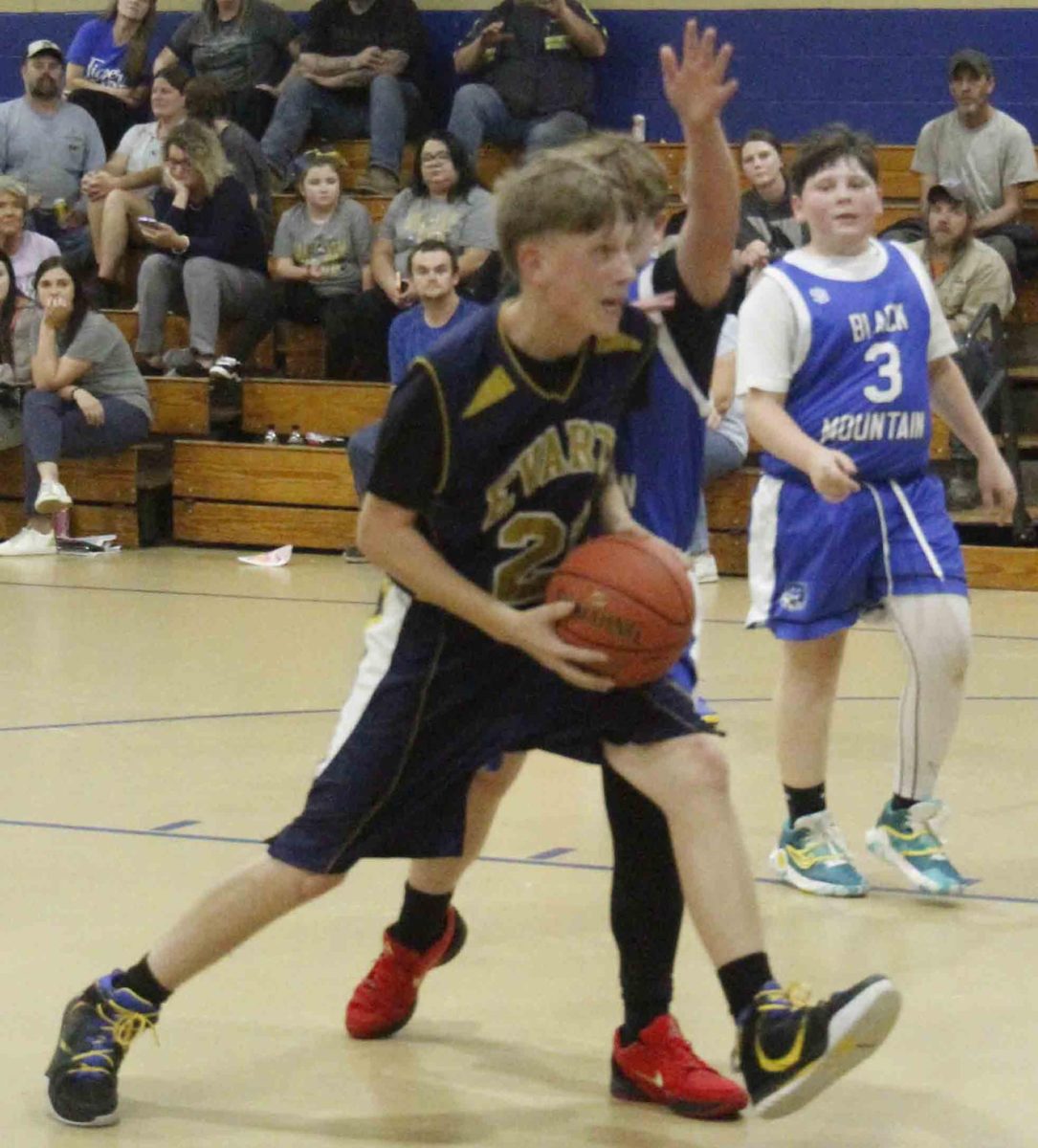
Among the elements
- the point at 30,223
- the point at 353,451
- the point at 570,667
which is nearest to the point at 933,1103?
the point at 570,667

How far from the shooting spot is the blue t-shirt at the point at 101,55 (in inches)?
504

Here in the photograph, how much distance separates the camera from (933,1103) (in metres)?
3.06

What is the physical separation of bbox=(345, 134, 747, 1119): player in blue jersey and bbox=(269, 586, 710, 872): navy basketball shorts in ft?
0.45

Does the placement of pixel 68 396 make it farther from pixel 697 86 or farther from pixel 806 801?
pixel 697 86

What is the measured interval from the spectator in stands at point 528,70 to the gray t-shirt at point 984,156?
1.98 m

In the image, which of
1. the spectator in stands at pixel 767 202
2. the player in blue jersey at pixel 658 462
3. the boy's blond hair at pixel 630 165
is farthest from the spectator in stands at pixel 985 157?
the boy's blond hair at pixel 630 165

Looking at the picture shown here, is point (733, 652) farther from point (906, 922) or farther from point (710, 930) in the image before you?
point (710, 930)

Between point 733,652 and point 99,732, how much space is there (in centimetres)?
249

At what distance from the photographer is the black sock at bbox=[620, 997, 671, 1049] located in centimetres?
311

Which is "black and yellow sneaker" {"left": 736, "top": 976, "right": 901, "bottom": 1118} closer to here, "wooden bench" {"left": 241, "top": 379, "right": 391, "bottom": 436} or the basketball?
the basketball

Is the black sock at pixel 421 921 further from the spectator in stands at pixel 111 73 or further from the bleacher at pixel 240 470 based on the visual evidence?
the spectator in stands at pixel 111 73

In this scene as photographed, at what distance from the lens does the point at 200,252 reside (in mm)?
10906

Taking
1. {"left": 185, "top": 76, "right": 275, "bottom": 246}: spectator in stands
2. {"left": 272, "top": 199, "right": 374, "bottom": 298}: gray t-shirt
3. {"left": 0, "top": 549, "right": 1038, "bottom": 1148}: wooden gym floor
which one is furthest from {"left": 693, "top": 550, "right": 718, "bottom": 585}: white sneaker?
{"left": 185, "top": 76, "right": 275, "bottom": 246}: spectator in stands

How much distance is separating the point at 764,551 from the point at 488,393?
1580 mm
